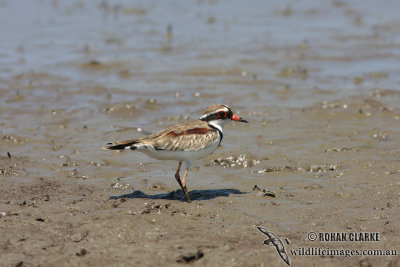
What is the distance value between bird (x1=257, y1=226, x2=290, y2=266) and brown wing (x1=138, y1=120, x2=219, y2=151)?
63.6 inches

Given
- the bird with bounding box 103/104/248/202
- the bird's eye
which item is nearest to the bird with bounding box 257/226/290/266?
the bird with bounding box 103/104/248/202

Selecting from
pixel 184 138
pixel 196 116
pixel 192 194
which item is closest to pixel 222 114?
pixel 184 138

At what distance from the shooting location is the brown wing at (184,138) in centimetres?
810

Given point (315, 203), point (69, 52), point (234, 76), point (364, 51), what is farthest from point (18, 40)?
point (315, 203)

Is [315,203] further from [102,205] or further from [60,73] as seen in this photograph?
[60,73]

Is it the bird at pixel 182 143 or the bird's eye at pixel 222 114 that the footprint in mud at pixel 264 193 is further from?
A: the bird's eye at pixel 222 114

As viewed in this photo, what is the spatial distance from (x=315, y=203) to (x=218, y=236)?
173cm

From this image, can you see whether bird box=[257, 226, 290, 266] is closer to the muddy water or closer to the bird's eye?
the muddy water

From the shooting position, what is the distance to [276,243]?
21.6ft

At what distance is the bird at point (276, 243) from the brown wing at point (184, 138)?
162 centimetres

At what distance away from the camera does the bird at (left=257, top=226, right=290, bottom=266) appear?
A: 248 inches

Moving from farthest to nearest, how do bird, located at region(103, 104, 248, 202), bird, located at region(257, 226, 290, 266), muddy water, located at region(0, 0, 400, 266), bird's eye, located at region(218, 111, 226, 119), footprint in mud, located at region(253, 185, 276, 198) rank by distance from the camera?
1. bird's eye, located at region(218, 111, 226, 119)
2. footprint in mud, located at region(253, 185, 276, 198)
3. bird, located at region(103, 104, 248, 202)
4. muddy water, located at region(0, 0, 400, 266)
5. bird, located at region(257, 226, 290, 266)

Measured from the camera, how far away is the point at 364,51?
16172 millimetres

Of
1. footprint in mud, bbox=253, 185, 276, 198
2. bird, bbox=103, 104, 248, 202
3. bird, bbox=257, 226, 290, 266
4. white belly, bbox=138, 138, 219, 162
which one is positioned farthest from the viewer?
footprint in mud, bbox=253, 185, 276, 198
